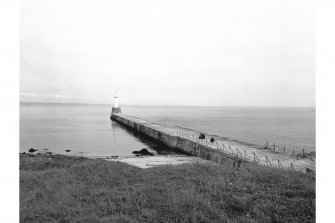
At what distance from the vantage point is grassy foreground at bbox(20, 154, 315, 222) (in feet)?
17.0

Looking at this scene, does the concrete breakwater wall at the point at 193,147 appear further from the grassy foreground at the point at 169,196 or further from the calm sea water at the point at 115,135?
the grassy foreground at the point at 169,196

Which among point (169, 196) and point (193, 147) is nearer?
point (169, 196)

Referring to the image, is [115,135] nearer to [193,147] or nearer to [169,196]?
[193,147]

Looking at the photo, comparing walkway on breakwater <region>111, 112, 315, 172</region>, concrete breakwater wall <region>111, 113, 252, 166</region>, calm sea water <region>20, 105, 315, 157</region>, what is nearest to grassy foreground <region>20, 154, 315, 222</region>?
walkway on breakwater <region>111, 112, 315, 172</region>

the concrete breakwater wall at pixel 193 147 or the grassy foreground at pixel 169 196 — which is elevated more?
the grassy foreground at pixel 169 196

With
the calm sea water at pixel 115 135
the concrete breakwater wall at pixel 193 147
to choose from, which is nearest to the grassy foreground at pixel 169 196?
the concrete breakwater wall at pixel 193 147

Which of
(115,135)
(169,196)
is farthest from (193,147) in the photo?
(115,135)

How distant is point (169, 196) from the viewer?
20.8 ft

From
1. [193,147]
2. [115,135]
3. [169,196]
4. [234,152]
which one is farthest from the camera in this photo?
[115,135]

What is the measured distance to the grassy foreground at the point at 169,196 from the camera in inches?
204

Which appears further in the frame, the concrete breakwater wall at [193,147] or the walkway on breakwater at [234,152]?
the concrete breakwater wall at [193,147]
